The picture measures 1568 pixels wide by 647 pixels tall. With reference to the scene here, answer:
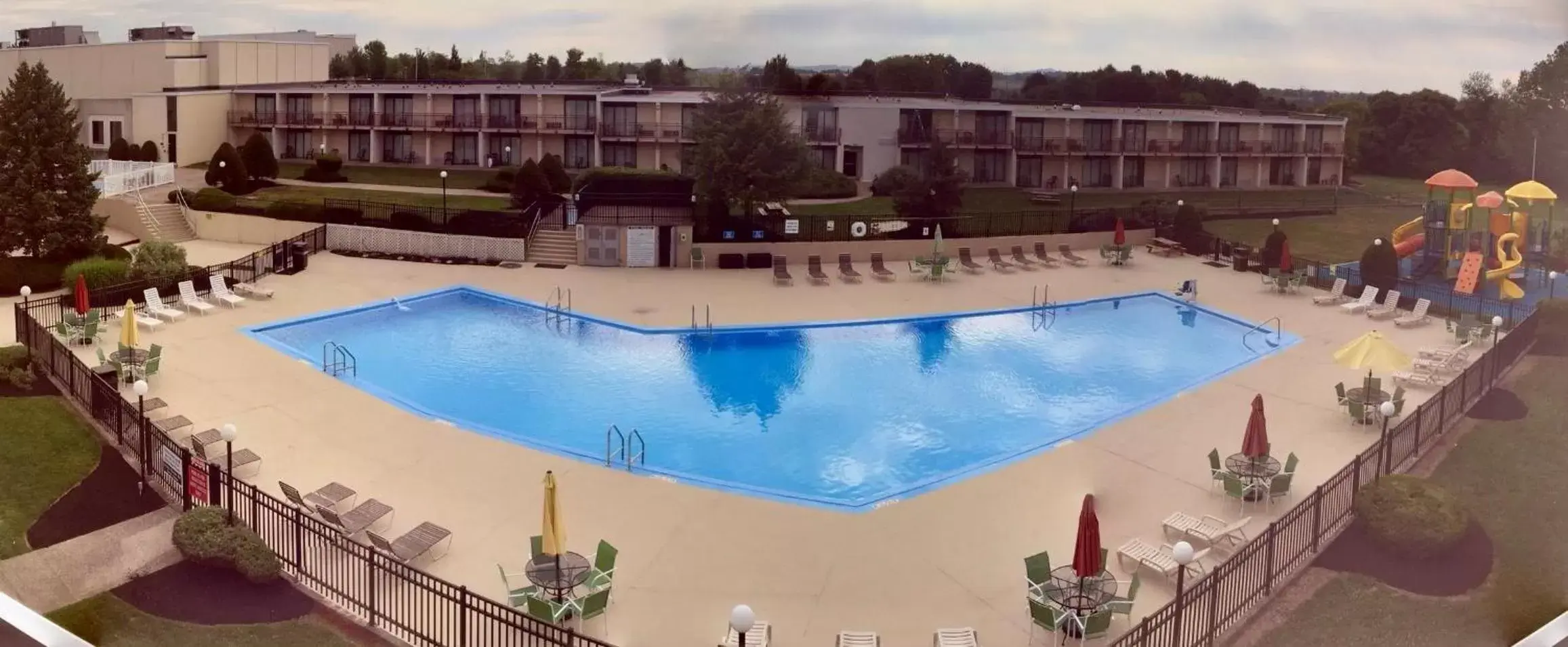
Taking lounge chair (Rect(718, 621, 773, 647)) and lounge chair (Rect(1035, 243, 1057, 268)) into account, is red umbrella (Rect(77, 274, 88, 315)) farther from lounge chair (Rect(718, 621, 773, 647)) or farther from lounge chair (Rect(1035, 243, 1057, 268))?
lounge chair (Rect(1035, 243, 1057, 268))

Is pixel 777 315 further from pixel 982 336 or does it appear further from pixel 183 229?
pixel 183 229

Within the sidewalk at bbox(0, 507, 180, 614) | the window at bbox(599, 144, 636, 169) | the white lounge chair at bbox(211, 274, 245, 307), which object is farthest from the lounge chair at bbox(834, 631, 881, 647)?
the window at bbox(599, 144, 636, 169)

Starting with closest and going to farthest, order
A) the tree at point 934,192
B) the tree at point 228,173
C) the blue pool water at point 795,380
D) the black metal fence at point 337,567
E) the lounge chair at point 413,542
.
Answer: the black metal fence at point 337,567 → the lounge chair at point 413,542 → the blue pool water at point 795,380 → the tree at point 934,192 → the tree at point 228,173

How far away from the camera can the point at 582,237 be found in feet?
113

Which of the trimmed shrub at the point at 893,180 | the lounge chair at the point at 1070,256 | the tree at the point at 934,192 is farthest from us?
the trimmed shrub at the point at 893,180

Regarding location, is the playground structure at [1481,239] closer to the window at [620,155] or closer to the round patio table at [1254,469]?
the round patio table at [1254,469]

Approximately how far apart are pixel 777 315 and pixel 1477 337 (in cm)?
1588

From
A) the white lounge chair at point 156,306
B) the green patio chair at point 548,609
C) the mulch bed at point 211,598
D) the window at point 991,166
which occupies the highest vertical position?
the window at point 991,166

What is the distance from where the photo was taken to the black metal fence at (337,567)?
11.2m

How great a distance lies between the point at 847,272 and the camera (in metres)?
34.4

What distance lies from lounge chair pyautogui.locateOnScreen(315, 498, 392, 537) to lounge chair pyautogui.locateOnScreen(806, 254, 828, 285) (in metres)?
20.0

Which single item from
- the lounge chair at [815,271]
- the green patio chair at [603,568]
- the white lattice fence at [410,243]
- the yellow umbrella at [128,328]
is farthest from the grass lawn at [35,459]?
the lounge chair at [815,271]

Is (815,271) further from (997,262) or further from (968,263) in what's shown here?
(997,262)

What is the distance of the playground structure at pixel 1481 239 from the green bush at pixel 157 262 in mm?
32882
